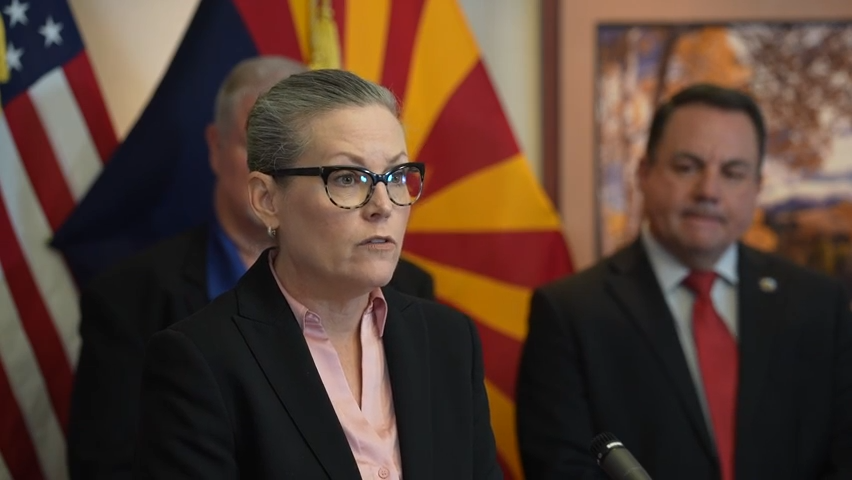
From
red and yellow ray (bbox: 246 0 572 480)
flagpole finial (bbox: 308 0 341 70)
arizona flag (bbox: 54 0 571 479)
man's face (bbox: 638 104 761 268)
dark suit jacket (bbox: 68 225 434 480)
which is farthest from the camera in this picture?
red and yellow ray (bbox: 246 0 572 480)

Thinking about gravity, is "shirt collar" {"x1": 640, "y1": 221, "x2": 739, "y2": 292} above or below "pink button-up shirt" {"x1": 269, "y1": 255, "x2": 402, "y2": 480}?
below

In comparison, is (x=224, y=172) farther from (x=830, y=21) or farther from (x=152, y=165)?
(x=830, y=21)

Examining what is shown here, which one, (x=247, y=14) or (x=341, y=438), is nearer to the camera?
(x=341, y=438)

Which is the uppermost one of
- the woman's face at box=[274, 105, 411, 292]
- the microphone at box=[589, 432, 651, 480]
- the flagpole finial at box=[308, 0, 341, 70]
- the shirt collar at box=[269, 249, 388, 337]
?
the flagpole finial at box=[308, 0, 341, 70]

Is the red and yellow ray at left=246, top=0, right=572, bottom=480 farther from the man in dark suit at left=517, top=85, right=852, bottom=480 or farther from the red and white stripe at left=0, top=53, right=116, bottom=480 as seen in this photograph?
the red and white stripe at left=0, top=53, right=116, bottom=480

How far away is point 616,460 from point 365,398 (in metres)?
0.40

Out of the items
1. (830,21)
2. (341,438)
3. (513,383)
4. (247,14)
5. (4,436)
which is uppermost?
(247,14)

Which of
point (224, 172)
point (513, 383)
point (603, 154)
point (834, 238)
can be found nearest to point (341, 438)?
point (224, 172)

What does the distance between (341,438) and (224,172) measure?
1071 millimetres

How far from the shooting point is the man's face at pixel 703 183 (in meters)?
2.42

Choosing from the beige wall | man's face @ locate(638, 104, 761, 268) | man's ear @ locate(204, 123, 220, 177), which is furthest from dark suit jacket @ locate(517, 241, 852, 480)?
man's ear @ locate(204, 123, 220, 177)

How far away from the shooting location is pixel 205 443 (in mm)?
1351

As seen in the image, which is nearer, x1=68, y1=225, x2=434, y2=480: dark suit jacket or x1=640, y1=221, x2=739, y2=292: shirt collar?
x1=68, y1=225, x2=434, y2=480: dark suit jacket

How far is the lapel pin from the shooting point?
8.12 feet
